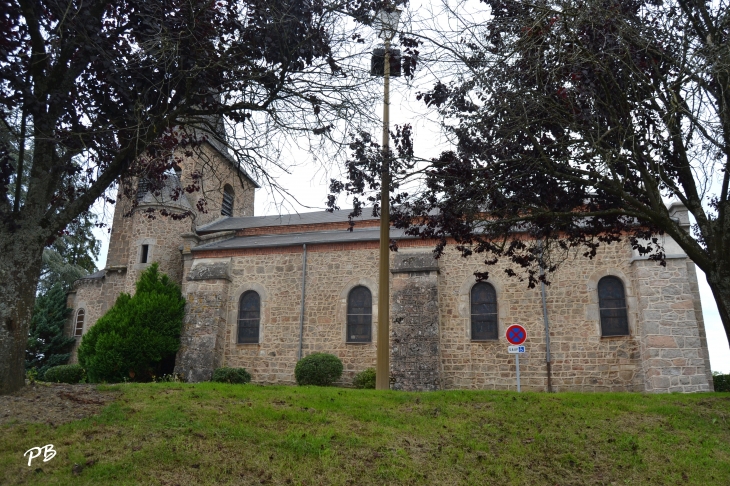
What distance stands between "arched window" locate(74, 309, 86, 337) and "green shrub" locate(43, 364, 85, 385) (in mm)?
4449

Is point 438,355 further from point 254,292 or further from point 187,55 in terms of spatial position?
point 187,55

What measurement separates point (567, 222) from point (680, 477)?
3921 millimetres

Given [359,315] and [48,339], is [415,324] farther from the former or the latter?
[48,339]

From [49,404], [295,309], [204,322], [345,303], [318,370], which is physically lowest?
[49,404]

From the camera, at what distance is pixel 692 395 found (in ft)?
31.2

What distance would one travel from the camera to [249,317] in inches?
674

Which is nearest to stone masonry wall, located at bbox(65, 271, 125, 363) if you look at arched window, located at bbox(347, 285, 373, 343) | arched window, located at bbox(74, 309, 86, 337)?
arched window, located at bbox(74, 309, 86, 337)

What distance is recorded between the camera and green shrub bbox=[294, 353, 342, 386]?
14.8 m

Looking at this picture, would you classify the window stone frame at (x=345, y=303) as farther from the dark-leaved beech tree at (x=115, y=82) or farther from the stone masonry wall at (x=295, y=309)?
the dark-leaved beech tree at (x=115, y=82)

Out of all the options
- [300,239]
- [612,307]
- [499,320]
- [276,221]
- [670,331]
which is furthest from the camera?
[276,221]

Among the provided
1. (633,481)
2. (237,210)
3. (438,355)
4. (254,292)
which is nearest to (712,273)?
(633,481)

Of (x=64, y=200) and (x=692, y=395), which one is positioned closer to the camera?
(x=64, y=200)

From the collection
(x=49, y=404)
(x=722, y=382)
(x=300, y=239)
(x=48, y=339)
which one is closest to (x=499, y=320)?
(x=722, y=382)

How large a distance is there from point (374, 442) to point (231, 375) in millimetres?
9247
